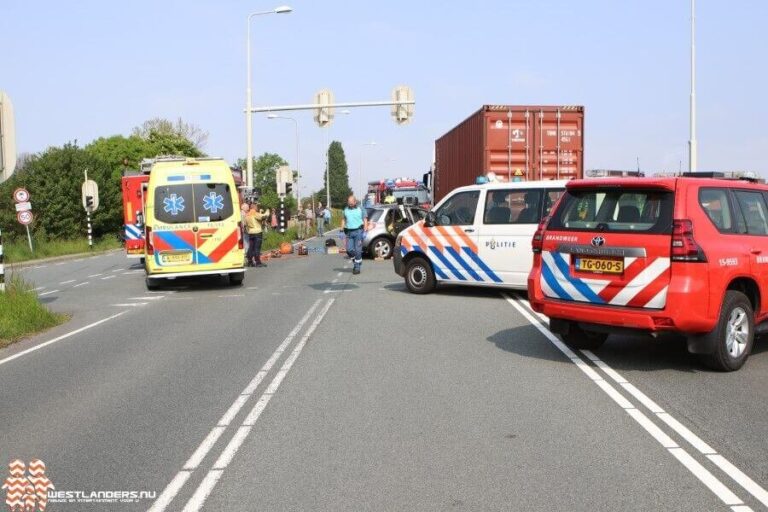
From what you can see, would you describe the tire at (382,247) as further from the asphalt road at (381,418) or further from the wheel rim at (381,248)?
the asphalt road at (381,418)

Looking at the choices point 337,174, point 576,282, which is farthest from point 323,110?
point 337,174

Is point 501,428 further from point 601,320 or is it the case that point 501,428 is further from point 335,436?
point 601,320

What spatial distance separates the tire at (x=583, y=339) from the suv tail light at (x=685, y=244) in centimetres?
187

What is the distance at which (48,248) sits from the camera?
117ft

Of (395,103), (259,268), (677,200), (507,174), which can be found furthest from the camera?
(395,103)

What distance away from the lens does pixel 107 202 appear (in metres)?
46.3

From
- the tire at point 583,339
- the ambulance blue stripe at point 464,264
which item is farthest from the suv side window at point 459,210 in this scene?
the tire at point 583,339

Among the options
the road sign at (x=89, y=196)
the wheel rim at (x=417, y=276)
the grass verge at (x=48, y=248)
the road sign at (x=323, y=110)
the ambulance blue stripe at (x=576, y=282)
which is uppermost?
the road sign at (x=323, y=110)

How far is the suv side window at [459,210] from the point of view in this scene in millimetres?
13586

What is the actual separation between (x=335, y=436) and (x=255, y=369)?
8.49 feet

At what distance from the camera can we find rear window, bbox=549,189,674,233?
7293 mm

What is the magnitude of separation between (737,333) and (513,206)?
19.3 ft

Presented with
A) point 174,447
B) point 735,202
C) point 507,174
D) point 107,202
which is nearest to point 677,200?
point 735,202

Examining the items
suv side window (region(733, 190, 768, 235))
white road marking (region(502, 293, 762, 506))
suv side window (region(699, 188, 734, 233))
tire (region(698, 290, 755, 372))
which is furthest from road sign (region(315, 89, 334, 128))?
tire (region(698, 290, 755, 372))
